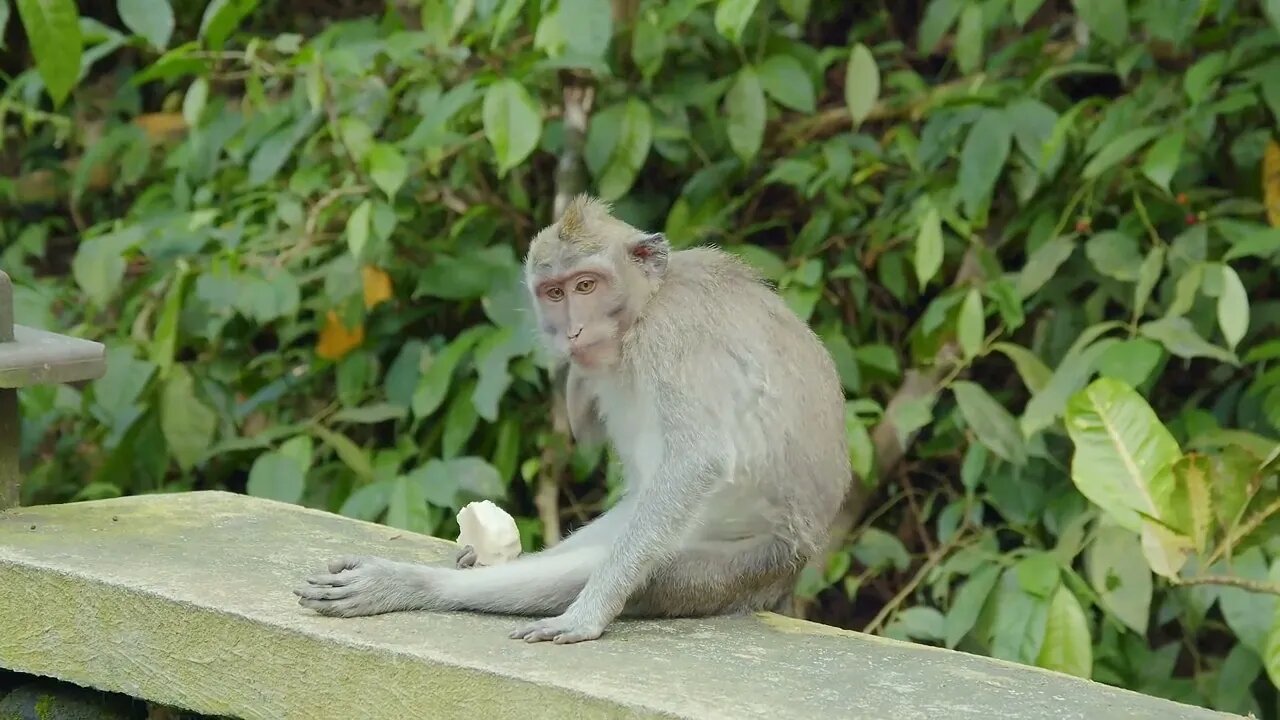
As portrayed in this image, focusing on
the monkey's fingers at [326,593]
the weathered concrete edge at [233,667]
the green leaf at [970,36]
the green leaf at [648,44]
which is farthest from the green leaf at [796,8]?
the weathered concrete edge at [233,667]

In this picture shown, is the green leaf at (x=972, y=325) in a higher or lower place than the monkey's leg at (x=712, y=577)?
higher

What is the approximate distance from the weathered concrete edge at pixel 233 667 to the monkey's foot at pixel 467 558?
744 millimetres

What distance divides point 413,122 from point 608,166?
35.3 inches

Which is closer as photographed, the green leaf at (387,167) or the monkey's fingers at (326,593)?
the monkey's fingers at (326,593)

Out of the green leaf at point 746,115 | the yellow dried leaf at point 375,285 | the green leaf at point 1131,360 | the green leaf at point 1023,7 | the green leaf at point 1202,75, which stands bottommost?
the yellow dried leaf at point 375,285

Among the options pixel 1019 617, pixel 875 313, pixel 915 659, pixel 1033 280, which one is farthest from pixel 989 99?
pixel 915 659

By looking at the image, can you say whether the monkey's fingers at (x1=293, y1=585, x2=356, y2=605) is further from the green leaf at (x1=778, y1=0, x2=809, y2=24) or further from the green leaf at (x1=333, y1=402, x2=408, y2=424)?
the green leaf at (x1=778, y1=0, x2=809, y2=24)

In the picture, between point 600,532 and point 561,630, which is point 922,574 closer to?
point 600,532

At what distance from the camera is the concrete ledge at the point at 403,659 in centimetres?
285

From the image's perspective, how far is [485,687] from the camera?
2.85 metres

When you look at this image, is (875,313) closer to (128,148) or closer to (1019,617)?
(1019,617)

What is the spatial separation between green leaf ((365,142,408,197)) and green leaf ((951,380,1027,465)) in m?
1.94

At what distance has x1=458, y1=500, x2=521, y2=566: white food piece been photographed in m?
3.74

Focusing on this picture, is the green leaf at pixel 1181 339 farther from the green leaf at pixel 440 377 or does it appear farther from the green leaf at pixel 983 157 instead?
the green leaf at pixel 440 377
